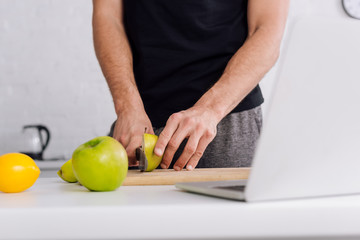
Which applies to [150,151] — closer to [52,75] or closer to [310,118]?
[310,118]

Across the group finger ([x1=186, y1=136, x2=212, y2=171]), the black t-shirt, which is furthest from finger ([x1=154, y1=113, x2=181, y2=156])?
the black t-shirt

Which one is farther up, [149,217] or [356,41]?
[356,41]

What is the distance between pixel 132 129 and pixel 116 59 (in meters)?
0.32

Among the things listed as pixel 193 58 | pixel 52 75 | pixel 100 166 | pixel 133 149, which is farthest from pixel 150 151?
pixel 52 75

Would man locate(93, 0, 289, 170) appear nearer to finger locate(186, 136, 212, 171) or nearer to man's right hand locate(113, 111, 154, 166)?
man's right hand locate(113, 111, 154, 166)

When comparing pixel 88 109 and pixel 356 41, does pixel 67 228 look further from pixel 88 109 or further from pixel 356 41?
pixel 88 109

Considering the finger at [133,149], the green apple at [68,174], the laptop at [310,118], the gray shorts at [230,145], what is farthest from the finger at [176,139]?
the laptop at [310,118]

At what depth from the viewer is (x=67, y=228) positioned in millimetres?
426

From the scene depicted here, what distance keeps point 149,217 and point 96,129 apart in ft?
6.95

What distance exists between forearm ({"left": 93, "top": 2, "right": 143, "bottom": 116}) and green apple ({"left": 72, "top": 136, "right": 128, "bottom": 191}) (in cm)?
53

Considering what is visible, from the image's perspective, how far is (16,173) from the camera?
614 millimetres

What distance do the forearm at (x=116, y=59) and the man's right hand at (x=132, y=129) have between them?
0.03 metres

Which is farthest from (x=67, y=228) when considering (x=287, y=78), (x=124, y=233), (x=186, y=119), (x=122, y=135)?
(x=122, y=135)

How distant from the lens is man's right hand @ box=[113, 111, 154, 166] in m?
1.07
